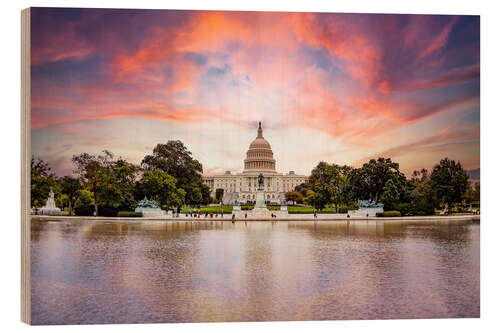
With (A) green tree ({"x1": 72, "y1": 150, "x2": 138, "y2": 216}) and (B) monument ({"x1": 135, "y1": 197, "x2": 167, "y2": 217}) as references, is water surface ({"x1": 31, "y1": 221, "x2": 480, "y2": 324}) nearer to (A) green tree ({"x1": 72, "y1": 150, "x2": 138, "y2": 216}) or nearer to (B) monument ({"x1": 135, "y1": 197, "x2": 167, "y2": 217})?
(A) green tree ({"x1": 72, "y1": 150, "x2": 138, "y2": 216})

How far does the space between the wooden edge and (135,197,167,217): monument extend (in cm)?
2321

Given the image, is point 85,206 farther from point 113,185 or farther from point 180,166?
point 180,166

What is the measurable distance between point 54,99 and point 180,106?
4575mm

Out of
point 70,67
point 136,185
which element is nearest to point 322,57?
point 70,67

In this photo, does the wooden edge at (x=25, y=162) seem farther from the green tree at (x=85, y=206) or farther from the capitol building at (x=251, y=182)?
the capitol building at (x=251, y=182)

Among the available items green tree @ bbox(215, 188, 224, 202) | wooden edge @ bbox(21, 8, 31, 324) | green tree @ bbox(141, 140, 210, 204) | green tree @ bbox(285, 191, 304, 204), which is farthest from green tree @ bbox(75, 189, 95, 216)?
green tree @ bbox(215, 188, 224, 202)

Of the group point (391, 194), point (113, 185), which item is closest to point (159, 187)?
point (113, 185)

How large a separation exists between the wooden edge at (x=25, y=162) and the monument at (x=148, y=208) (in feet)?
76.1

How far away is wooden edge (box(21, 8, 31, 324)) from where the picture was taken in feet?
34.2

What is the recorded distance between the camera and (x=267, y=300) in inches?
394

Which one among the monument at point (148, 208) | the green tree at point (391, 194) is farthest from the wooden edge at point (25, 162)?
the green tree at point (391, 194)

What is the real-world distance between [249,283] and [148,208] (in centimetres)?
2475

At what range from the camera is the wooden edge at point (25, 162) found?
10.4 m

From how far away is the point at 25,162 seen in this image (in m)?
10.9
